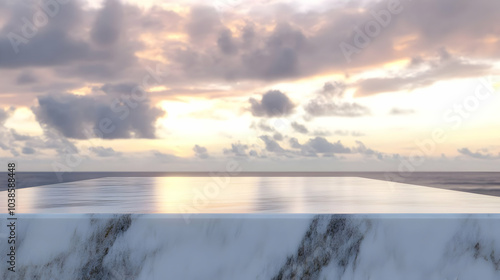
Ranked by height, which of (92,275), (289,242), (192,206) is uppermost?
(192,206)

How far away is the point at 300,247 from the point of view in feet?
8.25

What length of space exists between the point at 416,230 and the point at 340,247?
422 millimetres

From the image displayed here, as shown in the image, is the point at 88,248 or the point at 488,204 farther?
the point at 488,204

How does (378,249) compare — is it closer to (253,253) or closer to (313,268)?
(313,268)

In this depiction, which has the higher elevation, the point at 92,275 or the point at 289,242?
the point at 289,242

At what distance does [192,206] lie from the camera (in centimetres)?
298

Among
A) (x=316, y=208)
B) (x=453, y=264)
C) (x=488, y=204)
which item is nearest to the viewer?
(x=453, y=264)

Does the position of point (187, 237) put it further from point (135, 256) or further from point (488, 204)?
point (488, 204)

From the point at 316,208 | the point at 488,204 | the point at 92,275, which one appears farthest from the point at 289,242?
the point at 488,204

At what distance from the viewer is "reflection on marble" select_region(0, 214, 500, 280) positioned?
2.49 m

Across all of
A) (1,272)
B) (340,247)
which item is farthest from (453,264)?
(1,272)

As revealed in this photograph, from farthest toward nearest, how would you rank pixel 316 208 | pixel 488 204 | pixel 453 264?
Result: 1. pixel 488 204
2. pixel 316 208
3. pixel 453 264

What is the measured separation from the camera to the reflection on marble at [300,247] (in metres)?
2.49

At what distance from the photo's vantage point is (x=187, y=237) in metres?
2.54
